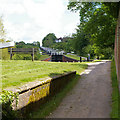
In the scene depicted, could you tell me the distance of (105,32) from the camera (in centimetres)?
1539

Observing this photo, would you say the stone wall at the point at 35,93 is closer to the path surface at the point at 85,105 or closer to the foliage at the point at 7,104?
the foliage at the point at 7,104

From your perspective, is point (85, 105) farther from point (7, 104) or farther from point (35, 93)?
point (7, 104)

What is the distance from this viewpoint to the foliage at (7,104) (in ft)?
10.9

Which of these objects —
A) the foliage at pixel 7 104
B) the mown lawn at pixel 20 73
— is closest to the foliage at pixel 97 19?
the mown lawn at pixel 20 73

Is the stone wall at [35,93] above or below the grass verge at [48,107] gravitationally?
above

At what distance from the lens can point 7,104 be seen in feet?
11.4

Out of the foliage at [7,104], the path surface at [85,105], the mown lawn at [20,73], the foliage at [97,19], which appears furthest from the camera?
the foliage at [97,19]

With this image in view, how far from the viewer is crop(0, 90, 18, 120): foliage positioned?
3331 millimetres

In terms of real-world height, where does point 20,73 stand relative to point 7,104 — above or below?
above

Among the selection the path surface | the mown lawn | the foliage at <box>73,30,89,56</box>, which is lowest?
the path surface

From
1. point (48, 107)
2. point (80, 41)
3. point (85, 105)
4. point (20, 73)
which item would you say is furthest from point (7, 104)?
point (80, 41)

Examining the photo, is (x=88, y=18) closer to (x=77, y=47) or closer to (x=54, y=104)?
(x=54, y=104)

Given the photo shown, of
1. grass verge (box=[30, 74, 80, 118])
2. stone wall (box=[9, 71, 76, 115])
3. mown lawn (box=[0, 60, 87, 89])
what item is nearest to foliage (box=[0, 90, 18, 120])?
stone wall (box=[9, 71, 76, 115])

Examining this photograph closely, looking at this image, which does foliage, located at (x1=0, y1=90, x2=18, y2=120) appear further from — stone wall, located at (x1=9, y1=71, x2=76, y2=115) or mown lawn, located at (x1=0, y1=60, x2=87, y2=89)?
mown lawn, located at (x1=0, y1=60, x2=87, y2=89)
